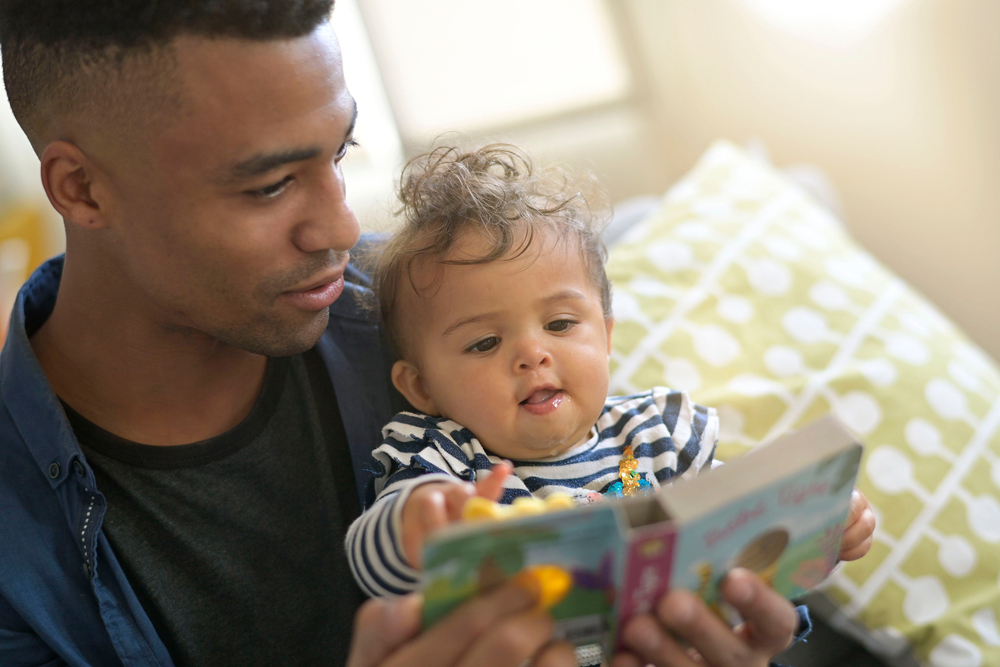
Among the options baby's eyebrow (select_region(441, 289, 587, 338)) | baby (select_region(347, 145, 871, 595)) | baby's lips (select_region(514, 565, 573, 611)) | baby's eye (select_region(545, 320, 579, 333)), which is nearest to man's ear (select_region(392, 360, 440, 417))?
baby (select_region(347, 145, 871, 595))

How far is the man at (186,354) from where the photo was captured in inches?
40.9

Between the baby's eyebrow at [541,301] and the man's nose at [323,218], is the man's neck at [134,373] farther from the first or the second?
the baby's eyebrow at [541,301]

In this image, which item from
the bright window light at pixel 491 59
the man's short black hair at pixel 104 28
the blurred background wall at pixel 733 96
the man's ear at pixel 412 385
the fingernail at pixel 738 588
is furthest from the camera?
the bright window light at pixel 491 59

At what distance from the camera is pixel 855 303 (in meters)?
1.67

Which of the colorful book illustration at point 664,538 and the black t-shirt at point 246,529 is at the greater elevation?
the colorful book illustration at point 664,538

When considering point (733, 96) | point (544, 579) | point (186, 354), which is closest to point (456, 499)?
point (544, 579)

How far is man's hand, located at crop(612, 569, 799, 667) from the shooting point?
2.49 feet

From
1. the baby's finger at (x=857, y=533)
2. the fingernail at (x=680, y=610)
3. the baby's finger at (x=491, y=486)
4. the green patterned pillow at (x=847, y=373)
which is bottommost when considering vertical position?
the green patterned pillow at (x=847, y=373)

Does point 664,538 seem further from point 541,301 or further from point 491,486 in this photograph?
point 541,301

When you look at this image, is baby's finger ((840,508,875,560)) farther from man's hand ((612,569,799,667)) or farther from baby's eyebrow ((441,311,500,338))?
baby's eyebrow ((441,311,500,338))

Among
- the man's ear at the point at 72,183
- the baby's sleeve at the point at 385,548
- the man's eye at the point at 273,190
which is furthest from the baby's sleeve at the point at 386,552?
the man's ear at the point at 72,183

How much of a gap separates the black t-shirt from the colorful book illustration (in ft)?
1.92

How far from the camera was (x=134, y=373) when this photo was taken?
4.09ft

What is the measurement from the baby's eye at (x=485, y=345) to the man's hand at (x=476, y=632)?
448mm
